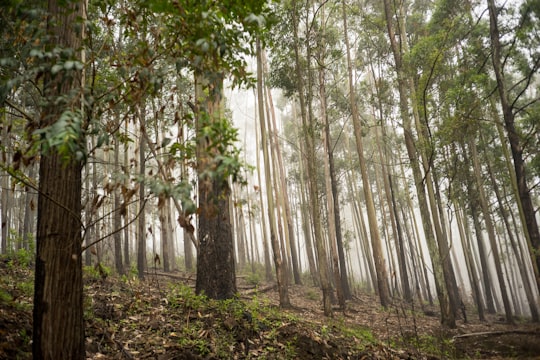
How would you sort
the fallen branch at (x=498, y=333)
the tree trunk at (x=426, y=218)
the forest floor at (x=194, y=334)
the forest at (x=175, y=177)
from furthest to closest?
the tree trunk at (x=426, y=218), the fallen branch at (x=498, y=333), the forest floor at (x=194, y=334), the forest at (x=175, y=177)

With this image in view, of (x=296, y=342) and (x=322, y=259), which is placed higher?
(x=322, y=259)

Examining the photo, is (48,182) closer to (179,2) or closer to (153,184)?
(153,184)

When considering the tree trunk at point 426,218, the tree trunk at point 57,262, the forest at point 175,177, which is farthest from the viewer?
the tree trunk at point 426,218

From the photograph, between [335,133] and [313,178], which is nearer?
[313,178]

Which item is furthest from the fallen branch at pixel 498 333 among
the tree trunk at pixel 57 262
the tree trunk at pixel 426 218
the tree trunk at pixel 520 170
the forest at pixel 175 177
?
the tree trunk at pixel 57 262

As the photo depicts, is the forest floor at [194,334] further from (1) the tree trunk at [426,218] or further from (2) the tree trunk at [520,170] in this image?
(2) the tree trunk at [520,170]

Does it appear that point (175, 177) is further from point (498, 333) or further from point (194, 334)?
point (498, 333)

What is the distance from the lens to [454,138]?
9.54m

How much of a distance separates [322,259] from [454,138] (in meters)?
5.50

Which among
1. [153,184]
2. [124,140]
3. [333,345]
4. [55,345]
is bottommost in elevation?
[333,345]

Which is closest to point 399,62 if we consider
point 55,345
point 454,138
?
point 454,138

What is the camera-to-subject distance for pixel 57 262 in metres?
2.60

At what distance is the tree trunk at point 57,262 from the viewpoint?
2.55 metres

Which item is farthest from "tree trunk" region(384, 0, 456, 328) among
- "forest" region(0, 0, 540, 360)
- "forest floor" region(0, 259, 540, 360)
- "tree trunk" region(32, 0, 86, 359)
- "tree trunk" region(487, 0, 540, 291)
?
"tree trunk" region(32, 0, 86, 359)
